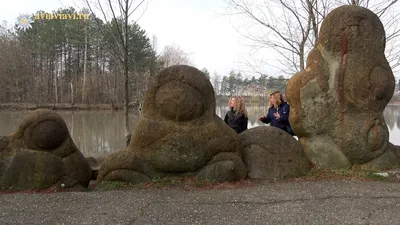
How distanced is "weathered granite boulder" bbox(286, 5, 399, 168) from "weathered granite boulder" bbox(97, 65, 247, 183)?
5.27ft

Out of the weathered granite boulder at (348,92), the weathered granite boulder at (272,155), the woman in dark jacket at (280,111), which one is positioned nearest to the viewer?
the weathered granite boulder at (272,155)

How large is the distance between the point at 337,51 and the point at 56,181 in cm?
513

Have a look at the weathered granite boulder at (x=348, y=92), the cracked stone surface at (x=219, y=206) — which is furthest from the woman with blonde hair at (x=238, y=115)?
the cracked stone surface at (x=219, y=206)

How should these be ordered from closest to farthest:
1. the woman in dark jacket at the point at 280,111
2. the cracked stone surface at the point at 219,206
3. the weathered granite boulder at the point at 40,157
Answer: the cracked stone surface at the point at 219,206, the weathered granite boulder at the point at 40,157, the woman in dark jacket at the point at 280,111

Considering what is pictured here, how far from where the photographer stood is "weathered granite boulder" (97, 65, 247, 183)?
5.10m

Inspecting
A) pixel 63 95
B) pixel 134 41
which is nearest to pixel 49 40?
pixel 63 95

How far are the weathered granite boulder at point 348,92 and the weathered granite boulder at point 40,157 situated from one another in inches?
159

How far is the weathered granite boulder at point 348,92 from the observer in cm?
572

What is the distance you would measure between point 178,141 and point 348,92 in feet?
10.1

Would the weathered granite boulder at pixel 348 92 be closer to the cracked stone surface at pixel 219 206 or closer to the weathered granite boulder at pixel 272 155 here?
the weathered granite boulder at pixel 272 155

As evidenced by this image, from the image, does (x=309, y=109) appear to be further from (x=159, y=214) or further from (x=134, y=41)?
(x=134, y=41)

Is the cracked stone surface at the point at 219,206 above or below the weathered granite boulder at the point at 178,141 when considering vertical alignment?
below

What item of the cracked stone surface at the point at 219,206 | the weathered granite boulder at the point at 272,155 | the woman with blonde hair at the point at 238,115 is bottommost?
the cracked stone surface at the point at 219,206

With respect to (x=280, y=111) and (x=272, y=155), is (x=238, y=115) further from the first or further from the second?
(x=272, y=155)
